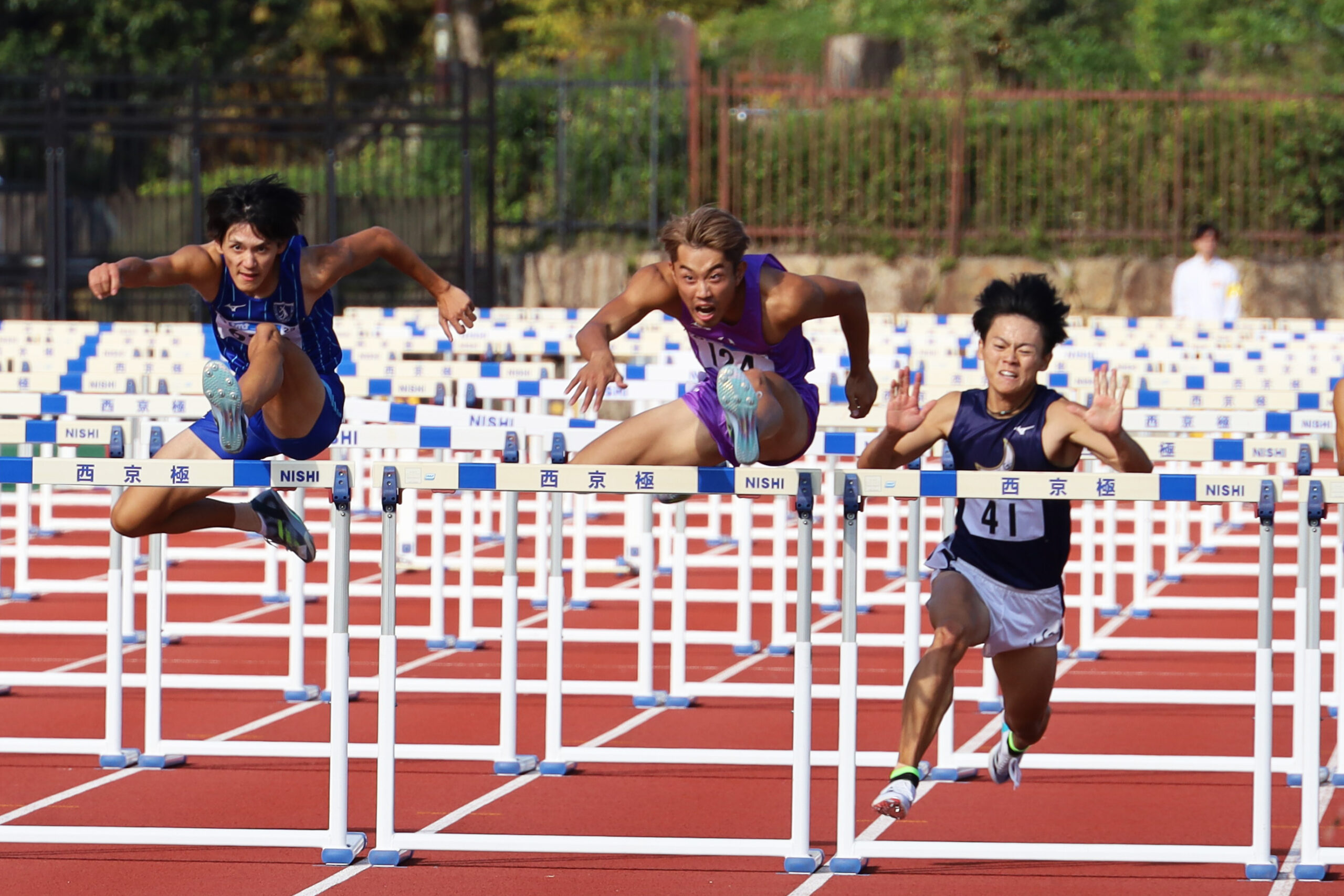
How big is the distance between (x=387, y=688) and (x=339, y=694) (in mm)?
141

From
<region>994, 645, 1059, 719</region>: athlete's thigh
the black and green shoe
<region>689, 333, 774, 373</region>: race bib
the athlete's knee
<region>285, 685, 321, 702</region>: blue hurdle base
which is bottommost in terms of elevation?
<region>285, 685, 321, 702</region>: blue hurdle base

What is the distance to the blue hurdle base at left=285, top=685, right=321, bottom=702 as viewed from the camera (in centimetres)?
820

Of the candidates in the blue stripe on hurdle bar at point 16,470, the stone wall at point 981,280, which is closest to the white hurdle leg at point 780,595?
the blue stripe on hurdle bar at point 16,470

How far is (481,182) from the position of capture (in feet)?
80.1

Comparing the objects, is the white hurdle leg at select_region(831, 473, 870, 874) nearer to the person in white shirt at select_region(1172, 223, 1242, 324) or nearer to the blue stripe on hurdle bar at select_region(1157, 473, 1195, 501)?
the blue stripe on hurdle bar at select_region(1157, 473, 1195, 501)

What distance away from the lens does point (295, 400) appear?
21.2 feet

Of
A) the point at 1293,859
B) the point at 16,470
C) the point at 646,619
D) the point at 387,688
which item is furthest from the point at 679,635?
the point at 16,470

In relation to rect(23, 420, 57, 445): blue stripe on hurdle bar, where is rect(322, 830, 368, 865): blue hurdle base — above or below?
below

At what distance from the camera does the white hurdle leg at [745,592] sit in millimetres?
9219

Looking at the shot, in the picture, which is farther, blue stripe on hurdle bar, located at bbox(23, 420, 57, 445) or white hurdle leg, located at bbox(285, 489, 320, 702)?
white hurdle leg, located at bbox(285, 489, 320, 702)

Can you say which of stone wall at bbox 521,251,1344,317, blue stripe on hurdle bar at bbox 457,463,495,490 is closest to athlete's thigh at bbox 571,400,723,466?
blue stripe on hurdle bar at bbox 457,463,495,490

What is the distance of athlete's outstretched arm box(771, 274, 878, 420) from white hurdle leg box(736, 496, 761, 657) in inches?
114

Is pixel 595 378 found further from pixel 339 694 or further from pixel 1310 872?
pixel 1310 872

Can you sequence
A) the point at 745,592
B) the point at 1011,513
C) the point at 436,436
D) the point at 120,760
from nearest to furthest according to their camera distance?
the point at 1011,513 → the point at 436,436 → the point at 120,760 → the point at 745,592
